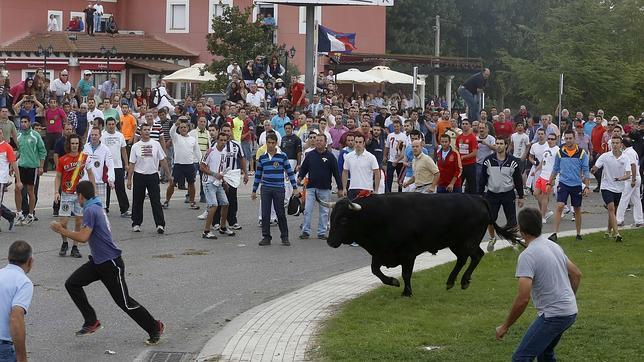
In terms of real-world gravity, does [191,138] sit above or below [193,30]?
below

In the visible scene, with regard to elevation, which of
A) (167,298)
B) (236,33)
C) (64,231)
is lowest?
(167,298)

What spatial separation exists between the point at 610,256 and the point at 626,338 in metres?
6.48

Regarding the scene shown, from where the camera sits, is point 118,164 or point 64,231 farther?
point 118,164

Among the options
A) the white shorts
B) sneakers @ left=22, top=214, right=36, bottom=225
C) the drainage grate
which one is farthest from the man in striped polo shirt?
the drainage grate

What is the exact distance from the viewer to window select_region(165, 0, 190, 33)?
186 ft

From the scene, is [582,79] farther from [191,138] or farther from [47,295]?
[47,295]

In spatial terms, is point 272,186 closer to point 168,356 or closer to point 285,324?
point 285,324

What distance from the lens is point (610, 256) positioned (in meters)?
17.5

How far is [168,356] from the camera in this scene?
445 inches

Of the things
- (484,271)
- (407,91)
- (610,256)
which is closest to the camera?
(484,271)

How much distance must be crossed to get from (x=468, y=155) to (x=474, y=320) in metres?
10.9

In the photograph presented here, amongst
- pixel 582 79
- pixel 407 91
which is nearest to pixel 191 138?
pixel 582 79

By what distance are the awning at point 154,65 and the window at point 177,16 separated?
2747mm

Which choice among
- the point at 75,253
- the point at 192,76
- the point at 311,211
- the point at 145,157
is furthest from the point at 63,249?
the point at 192,76
